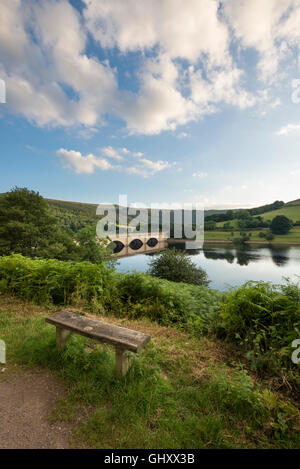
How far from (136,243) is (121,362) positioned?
51.6 meters

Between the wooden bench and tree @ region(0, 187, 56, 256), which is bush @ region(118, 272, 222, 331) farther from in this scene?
tree @ region(0, 187, 56, 256)

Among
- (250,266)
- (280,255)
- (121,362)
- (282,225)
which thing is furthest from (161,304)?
(282,225)

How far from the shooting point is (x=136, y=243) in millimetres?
53719

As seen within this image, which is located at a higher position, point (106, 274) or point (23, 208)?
point (23, 208)

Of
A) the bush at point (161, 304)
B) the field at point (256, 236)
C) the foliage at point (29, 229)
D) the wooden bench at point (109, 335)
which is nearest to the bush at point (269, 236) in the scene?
the field at point (256, 236)

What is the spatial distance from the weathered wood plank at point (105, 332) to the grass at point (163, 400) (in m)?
0.42

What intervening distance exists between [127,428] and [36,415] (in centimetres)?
97

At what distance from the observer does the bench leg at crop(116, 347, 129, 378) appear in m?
2.24

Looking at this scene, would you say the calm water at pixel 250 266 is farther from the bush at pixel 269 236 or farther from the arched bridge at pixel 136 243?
the arched bridge at pixel 136 243

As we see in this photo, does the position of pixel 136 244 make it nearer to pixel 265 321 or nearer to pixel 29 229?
pixel 29 229

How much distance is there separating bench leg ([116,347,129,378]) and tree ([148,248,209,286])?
35.7 ft

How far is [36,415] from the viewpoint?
6.23 feet
